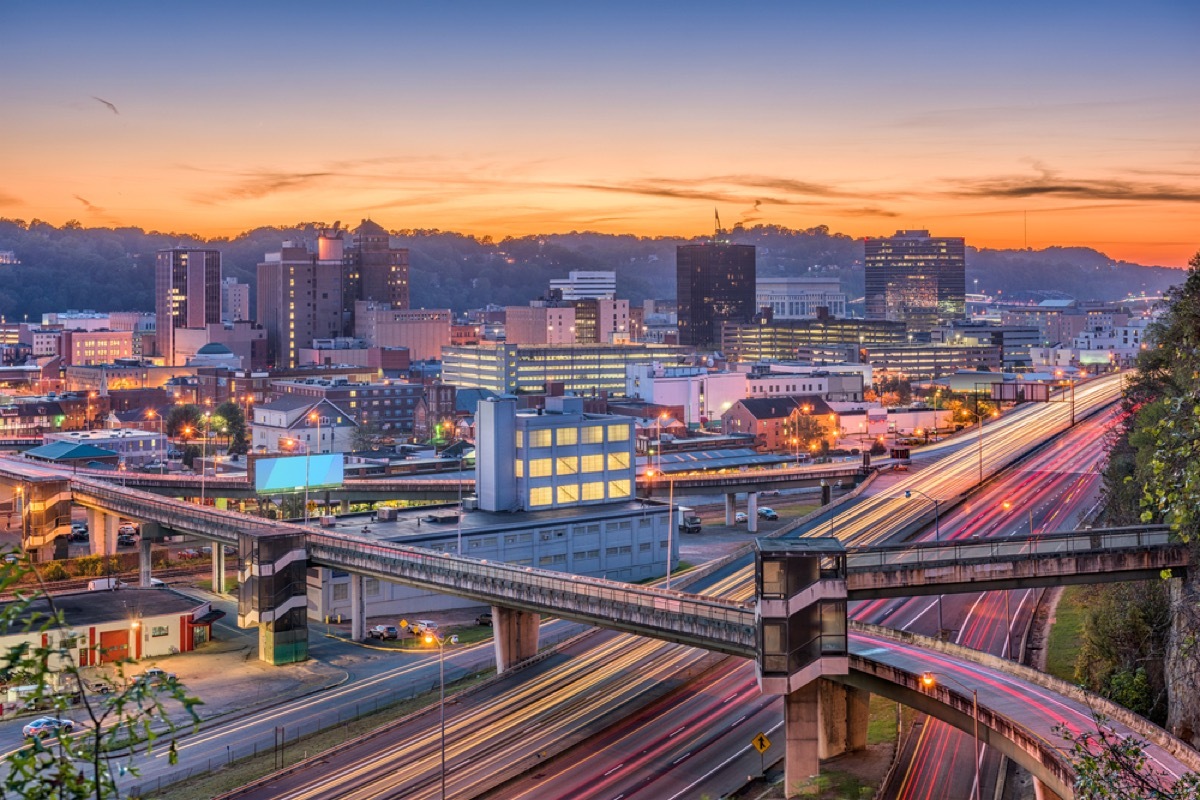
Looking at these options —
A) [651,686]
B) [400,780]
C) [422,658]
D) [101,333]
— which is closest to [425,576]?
[422,658]

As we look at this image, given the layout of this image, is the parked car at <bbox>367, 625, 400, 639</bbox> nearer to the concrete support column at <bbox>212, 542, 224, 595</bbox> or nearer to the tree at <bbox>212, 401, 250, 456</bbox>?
the concrete support column at <bbox>212, 542, 224, 595</bbox>

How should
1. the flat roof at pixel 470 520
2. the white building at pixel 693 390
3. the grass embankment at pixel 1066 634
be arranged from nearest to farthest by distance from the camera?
the grass embankment at pixel 1066 634 → the flat roof at pixel 470 520 → the white building at pixel 693 390

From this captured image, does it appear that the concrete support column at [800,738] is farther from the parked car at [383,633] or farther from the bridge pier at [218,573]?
the bridge pier at [218,573]

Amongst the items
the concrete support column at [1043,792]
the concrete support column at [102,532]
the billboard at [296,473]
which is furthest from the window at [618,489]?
the concrete support column at [1043,792]

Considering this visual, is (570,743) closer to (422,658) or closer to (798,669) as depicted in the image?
(798,669)

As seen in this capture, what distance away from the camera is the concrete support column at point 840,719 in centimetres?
3619

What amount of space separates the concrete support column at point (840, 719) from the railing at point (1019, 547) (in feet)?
11.2

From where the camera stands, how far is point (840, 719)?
36531 mm

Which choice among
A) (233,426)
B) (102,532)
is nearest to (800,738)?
(102,532)

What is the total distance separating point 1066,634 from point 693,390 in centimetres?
8402

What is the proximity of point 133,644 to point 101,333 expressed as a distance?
522ft

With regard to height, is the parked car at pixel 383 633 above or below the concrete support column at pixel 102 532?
below

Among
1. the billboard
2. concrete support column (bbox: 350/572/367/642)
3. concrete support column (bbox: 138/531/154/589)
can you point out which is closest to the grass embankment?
concrete support column (bbox: 350/572/367/642)

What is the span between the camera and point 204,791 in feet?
119
